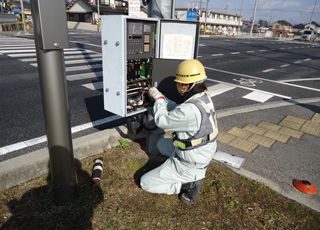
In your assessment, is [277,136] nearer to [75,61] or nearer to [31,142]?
[31,142]

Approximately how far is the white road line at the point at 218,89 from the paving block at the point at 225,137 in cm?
303

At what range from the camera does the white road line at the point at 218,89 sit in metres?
8.02

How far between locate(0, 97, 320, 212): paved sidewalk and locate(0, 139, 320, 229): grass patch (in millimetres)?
205

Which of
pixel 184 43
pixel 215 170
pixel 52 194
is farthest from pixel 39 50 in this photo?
pixel 215 170

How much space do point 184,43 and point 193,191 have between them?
2.21 metres

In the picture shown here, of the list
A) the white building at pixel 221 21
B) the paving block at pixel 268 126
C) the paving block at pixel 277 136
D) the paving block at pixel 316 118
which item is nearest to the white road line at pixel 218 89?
the paving block at pixel 268 126

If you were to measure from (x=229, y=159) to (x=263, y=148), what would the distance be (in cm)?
94

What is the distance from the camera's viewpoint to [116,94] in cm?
340

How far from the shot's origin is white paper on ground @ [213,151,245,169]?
3.71 meters

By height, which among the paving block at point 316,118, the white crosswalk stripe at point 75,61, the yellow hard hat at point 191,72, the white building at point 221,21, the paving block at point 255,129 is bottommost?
the paving block at point 255,129

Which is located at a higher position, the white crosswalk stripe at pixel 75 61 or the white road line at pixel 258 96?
the white crosswalk stripe at pixel 75 61

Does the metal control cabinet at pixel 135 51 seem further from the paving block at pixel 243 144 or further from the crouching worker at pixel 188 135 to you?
the paving block at pixel 243 144

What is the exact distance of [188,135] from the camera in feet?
9.48

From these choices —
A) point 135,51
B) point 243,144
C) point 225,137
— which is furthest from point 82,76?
point 243,144
